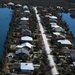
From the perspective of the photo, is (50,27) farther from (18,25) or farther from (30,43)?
(30,43)

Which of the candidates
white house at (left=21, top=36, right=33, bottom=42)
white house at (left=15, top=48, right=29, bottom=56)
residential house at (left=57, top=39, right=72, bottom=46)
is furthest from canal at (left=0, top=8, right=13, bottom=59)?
residential house at (left=57, top=39, right=72, bottom=46)

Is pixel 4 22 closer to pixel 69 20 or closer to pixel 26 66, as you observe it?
pixel 69 20

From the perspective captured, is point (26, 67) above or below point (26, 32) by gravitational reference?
above

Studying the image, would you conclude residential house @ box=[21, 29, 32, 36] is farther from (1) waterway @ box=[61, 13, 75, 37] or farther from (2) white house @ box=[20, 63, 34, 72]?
(2) white house @ box=[20, 63, 34, 72]

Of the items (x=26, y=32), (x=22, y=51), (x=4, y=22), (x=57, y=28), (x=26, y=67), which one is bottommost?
(x=4, y=22)

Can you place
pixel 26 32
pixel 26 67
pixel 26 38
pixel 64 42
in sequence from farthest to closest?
pixel 26 32 < pixel 26 38 < pixel 64 42 < pixel 26 67

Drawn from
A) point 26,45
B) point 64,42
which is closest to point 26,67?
point 26,45

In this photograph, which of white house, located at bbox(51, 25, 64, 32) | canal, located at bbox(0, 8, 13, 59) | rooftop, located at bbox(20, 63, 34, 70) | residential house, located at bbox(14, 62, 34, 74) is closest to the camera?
residential house, located at bbox(14, 62, 34, 74)

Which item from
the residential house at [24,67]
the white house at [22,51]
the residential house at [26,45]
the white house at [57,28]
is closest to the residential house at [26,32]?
the residential house at [26,45]

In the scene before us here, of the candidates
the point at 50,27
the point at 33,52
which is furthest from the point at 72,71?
the point at 50,27
